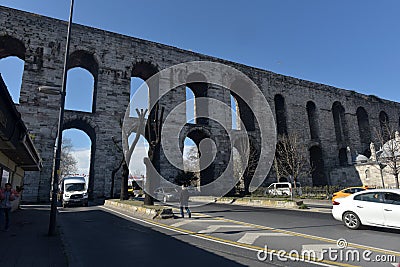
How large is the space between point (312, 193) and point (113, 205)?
1901cm

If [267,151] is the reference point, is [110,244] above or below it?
below

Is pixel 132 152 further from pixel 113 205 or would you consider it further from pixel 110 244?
pixel 110 244

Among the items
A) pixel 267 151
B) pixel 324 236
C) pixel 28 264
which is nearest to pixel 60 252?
pixel 28 264

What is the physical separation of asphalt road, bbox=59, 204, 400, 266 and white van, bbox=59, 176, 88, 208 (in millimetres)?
11531

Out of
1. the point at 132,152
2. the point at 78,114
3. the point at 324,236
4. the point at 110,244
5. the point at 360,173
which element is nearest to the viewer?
the point at 110,244

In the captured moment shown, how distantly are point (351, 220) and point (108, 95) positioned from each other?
23.6m

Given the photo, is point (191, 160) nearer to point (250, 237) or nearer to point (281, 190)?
point (281, 190)

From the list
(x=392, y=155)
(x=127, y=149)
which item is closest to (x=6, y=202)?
(x=127, y=149)

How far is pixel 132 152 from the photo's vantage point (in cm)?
1975

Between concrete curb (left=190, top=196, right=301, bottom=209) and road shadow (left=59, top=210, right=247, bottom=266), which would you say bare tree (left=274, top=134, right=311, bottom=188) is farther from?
road shadow (left=59, top=210, right=247, bottom=266)

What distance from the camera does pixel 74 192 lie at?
810 inches

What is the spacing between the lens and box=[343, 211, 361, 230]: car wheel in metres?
8.68

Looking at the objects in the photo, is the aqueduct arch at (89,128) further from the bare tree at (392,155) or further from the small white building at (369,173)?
the small white building at (369,173)

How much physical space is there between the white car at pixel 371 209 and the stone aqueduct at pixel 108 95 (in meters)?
20.0
